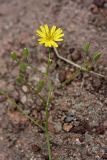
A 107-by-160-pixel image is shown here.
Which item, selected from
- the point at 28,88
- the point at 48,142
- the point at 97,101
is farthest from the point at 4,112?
the point at 97,101

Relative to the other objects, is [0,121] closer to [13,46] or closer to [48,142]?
[48,142]

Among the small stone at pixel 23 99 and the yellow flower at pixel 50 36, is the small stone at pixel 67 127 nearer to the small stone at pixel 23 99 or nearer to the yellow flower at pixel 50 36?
the small stone at pixel 23 99

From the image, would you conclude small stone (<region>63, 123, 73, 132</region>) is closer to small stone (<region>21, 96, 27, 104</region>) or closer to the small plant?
the small plant

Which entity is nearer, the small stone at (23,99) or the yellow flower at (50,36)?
the yellow flower at (50,36)

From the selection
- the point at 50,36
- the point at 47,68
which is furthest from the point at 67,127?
the point at 50,36

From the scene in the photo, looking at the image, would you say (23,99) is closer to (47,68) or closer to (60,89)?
(60,89)

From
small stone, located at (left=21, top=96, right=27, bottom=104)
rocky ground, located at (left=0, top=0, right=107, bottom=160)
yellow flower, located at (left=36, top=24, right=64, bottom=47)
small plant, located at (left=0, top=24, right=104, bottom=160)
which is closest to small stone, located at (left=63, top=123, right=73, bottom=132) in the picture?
rocky ground, located at (left=0, top=0, right=107, bottom=160)

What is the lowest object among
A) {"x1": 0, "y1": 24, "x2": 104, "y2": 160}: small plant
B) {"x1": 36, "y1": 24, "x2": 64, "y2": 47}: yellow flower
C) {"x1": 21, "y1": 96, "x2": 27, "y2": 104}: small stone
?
{"x1": 21, "y1": 96, "x2": 27, "y2": 104}: small stone

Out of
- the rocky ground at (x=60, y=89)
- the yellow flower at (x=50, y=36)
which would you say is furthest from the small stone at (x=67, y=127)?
the yellow flower at (x=50, y=36)
